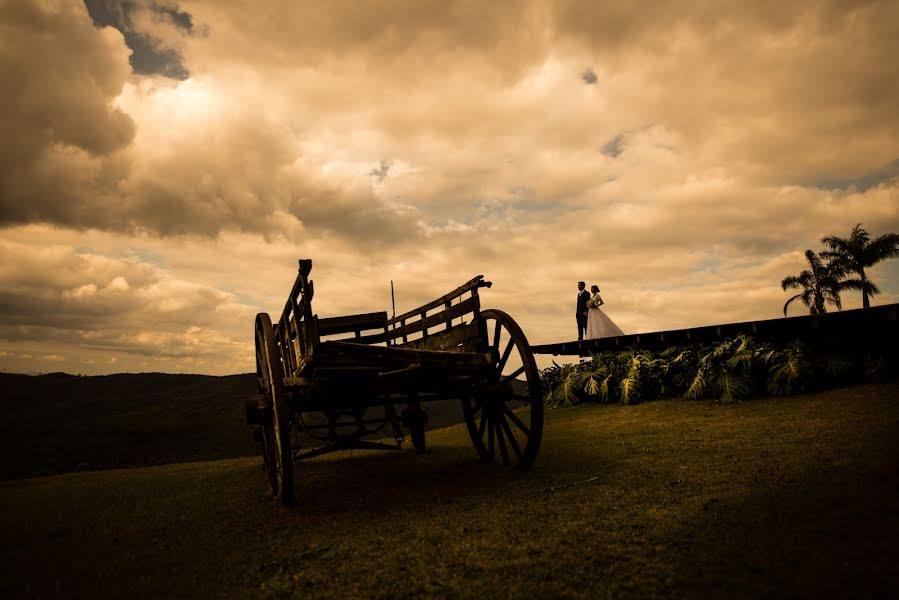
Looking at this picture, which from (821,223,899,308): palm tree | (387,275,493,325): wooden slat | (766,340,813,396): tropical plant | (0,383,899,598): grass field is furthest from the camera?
(821,223,899,308): palm tree

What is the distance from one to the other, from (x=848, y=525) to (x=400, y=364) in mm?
3851

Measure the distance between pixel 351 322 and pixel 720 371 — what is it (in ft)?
28.2

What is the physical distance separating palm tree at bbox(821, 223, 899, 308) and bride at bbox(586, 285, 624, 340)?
29.0 meters

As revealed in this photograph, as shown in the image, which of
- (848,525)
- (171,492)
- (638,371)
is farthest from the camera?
(638,371)

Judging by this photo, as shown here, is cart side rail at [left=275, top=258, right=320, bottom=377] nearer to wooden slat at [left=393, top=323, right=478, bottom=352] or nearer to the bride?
wooden slat at [left=393, top=323, right=478, bottom=352]

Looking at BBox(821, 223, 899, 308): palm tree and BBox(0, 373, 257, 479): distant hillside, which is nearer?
BBox(0, 373, 257, 479): distant hillside

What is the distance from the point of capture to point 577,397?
44.5 ft

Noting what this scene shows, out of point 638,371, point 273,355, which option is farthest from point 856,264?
point 273,355

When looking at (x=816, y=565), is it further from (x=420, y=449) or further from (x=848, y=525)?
(x=420, y=449)

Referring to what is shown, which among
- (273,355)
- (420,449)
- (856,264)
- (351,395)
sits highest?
(856,264)

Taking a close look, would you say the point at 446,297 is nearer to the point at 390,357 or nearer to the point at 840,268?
the point at 390,357

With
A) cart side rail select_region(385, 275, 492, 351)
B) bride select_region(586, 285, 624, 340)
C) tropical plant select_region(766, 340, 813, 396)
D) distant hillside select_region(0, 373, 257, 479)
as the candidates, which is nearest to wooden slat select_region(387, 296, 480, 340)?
cart side rail select_region(385, 275, 492, 351)

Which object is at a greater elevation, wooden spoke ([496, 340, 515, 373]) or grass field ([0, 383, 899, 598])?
wooden spoke ([496, 340, 515, 373])

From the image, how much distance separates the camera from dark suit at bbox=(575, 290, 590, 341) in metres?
15.8
